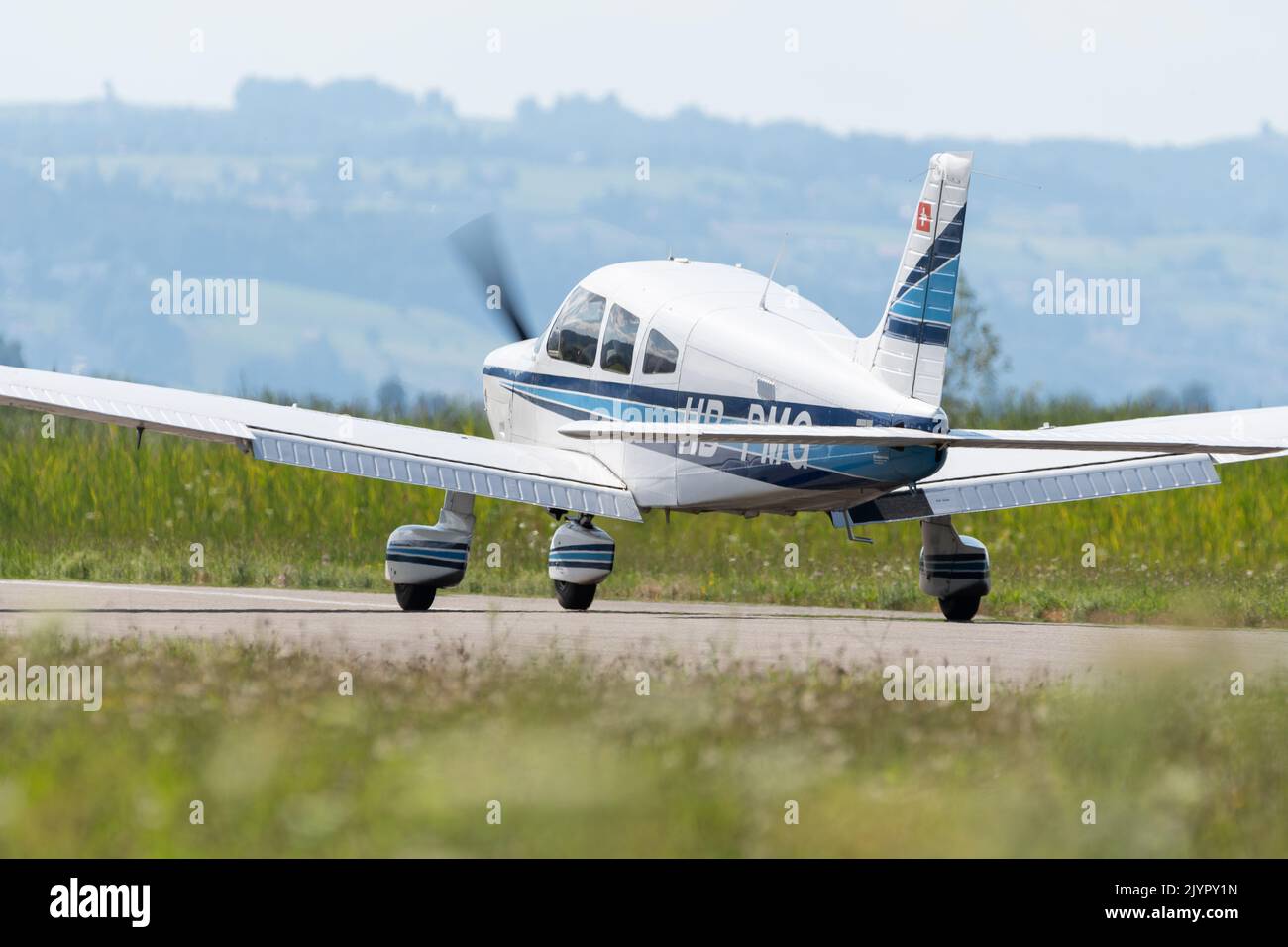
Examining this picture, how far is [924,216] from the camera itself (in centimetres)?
1873

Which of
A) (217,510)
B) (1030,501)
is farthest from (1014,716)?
(217,510)

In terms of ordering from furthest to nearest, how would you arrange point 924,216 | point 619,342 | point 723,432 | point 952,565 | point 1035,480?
point 952,565 < point 1035,480 < point 619,342 < point 924,216 < point 723,432

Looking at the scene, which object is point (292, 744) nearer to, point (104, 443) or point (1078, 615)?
point (1078, 615)

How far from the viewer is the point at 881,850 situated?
348 inches

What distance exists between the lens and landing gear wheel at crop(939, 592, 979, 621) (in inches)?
856

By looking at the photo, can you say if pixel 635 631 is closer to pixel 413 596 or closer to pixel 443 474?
pixel 443 474

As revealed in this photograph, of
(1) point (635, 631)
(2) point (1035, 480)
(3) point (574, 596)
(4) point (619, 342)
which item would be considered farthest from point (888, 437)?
(3) point (574, 596)

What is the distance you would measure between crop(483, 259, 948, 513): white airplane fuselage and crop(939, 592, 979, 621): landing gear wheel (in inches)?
92.6

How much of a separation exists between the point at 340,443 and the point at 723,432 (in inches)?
172

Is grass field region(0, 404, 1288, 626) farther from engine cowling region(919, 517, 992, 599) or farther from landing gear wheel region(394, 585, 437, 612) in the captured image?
landing gear wheel region(394, 585, 437, 612)

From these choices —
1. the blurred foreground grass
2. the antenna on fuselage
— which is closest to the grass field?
the antenna on fuselage

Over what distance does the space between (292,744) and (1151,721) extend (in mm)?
4315

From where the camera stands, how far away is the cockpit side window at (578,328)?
21562mm

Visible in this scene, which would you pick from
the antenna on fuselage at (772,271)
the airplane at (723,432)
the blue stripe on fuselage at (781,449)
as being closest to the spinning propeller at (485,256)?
the airplane at (723,432)
